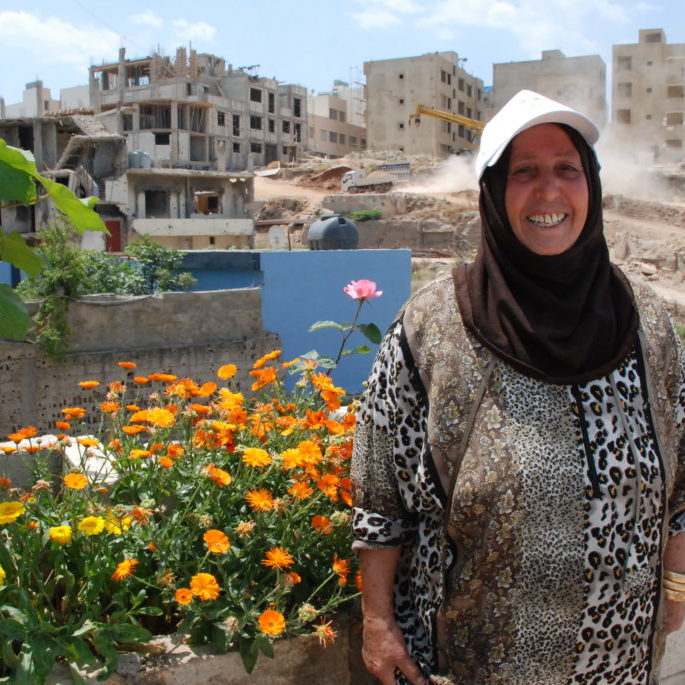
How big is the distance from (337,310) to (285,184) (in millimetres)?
32043

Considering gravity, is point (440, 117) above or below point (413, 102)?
below

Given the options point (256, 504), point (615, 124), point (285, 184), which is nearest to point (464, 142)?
point (615, 124)

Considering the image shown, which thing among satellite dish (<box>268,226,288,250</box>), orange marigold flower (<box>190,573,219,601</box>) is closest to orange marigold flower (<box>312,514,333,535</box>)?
orange marigold flower (<box>190,573,219,601</box>)

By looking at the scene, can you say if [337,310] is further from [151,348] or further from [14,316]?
[14,316]

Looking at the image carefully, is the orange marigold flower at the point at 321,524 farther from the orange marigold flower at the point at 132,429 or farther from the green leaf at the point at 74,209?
the green leaf at the point at 74,209

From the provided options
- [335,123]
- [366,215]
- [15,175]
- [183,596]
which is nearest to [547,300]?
[183,596]

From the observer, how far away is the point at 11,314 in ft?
4.78

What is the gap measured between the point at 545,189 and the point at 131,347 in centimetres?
884

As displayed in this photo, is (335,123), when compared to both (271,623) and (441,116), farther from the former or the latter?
(271,623)

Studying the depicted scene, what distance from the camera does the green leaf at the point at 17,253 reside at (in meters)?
1.61

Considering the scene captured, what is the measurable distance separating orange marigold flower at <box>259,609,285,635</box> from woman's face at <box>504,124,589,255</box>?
0.89 metres

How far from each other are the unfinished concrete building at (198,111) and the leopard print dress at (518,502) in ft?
144

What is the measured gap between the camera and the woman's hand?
155 cm

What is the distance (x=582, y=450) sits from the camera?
57.6 inches
